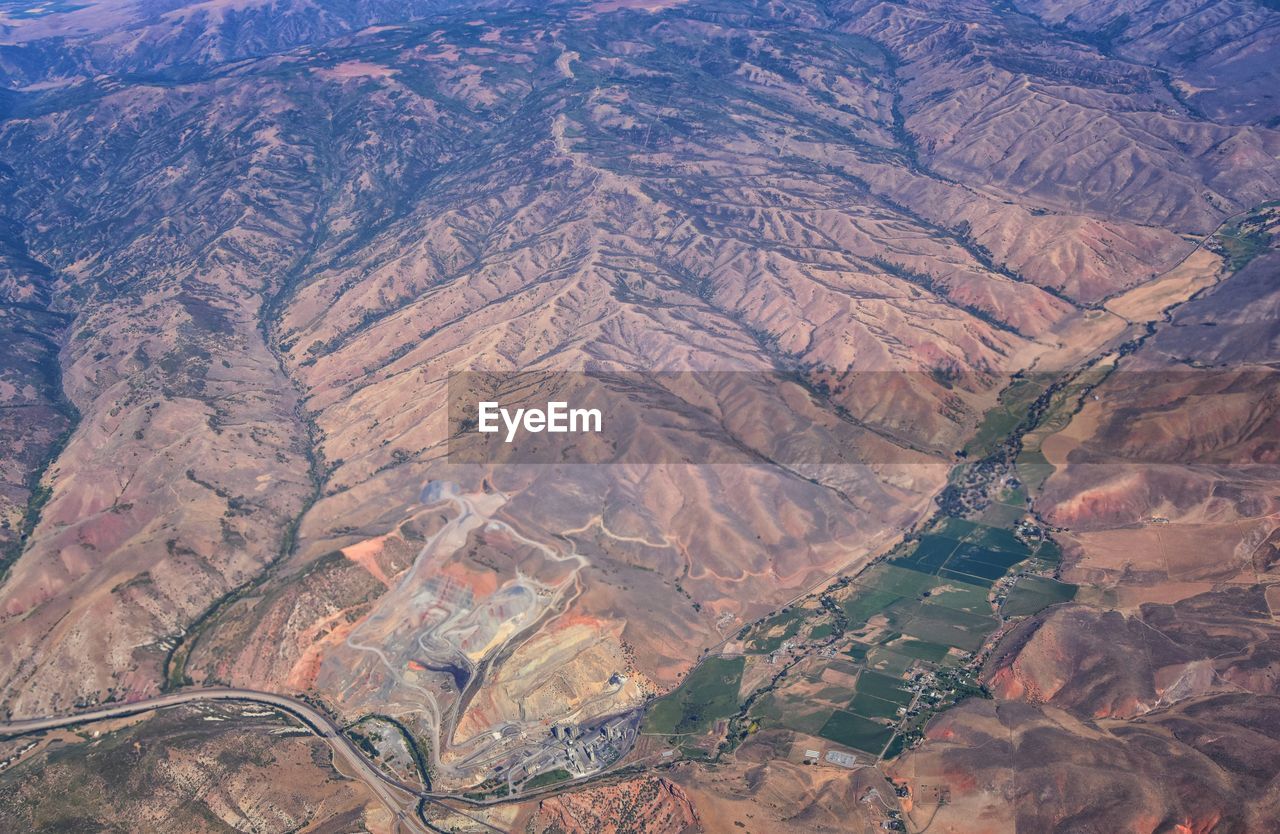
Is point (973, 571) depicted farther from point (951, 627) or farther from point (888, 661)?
point (888, 661)

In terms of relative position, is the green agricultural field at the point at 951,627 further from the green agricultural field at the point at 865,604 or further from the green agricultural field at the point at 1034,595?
the green agricultural field at the point at 865,604

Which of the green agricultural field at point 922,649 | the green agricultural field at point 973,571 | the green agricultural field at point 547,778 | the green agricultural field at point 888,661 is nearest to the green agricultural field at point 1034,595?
the green agricultural field at point 973,571

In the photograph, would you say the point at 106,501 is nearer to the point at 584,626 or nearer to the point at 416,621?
the point at 416,621

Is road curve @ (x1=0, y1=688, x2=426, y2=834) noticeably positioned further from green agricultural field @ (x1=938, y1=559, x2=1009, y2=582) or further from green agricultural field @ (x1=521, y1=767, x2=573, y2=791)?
green agricultural field @ (x1=938, y1=559, x2=1009, y2=582)

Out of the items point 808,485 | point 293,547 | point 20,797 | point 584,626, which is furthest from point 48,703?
point 808,485

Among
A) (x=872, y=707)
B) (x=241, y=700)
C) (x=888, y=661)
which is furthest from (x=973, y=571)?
(x=241, y=700)

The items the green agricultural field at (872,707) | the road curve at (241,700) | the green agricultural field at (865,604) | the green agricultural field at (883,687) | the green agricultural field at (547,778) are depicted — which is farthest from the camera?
the green agricultural field at (865,604)
